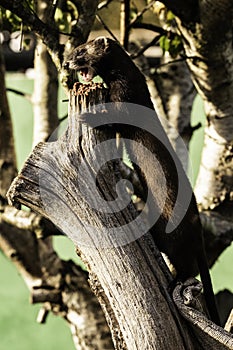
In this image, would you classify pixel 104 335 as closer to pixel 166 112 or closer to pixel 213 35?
pixel 166 112

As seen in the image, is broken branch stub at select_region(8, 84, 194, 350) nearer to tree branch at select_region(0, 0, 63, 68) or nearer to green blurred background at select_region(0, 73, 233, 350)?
tree branch at select_region(0, 0, 63, 68)

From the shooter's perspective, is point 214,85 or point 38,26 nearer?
point 38,26

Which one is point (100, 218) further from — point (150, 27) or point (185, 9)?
point (150, 27)

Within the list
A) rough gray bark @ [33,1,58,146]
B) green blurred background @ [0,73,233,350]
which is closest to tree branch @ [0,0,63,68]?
rough gray bark @ [33,1,58,146]

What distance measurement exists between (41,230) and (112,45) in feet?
3.06

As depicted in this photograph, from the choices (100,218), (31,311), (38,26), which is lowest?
(31,311)

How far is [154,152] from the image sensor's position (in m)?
2.44

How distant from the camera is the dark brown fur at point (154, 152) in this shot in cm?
245

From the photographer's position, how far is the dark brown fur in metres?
2.45

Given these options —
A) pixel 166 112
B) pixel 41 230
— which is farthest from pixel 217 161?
pixel 41 230

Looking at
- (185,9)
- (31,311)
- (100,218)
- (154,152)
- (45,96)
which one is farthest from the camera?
(31,311)

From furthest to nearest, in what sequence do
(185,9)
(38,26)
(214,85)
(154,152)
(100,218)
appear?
(214,85) < (185,9) < (38,26) < (154,152) < (100,218)

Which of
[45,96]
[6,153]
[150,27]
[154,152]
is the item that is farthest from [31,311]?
[154,152]

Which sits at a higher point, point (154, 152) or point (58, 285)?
point (154, 152)
